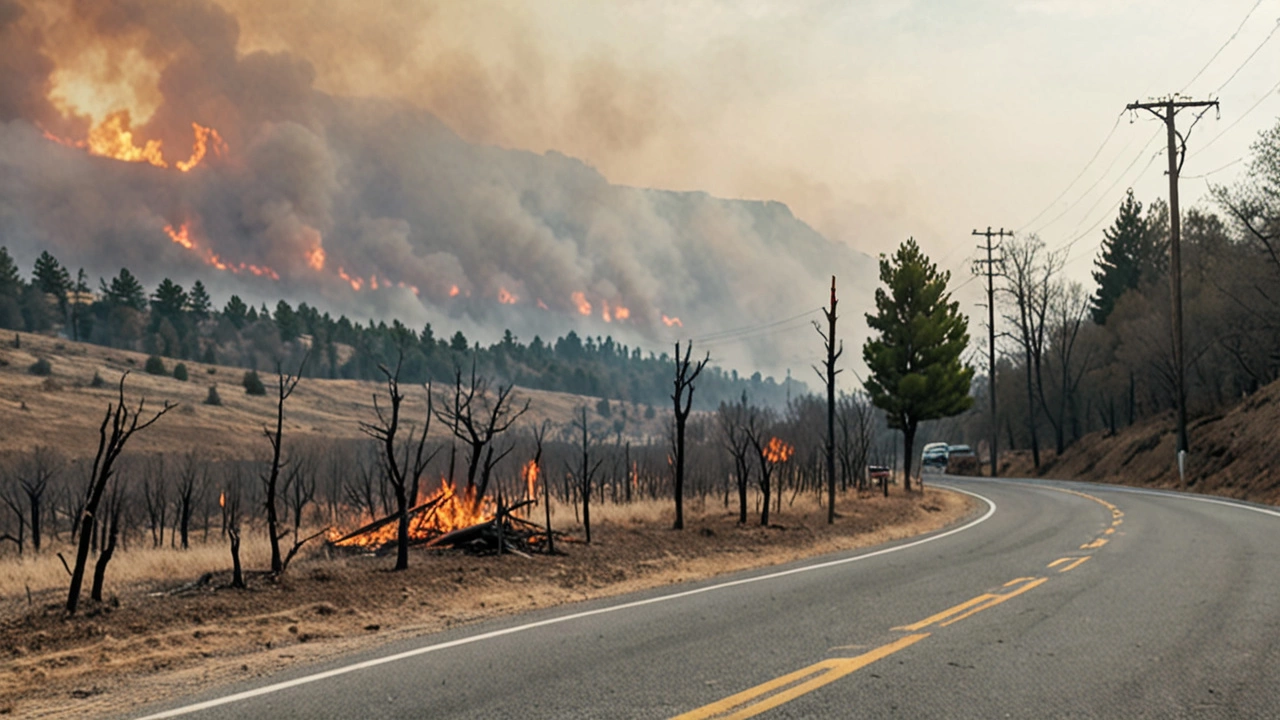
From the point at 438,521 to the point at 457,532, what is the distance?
4.31ft

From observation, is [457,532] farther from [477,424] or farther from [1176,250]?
[1176,250]

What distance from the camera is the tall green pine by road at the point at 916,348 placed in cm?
3991

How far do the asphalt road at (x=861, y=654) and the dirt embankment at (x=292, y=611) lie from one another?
2.98 feet

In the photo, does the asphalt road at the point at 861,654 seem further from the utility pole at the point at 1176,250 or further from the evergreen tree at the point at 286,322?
the evergreen tree at the point at 286,322

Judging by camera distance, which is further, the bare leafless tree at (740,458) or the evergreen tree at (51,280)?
the evergreen tree at (51,280)

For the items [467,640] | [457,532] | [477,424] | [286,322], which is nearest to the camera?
[467,640]

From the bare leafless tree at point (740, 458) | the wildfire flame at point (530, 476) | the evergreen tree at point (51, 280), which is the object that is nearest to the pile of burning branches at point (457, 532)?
the wildfire flame at point (530, 476)

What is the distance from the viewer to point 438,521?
16.7 meters

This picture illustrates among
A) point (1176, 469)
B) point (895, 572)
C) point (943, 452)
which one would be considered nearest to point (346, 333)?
point (943, 452)

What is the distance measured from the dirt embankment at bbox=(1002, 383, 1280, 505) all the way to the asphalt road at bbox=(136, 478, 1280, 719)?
1867 cm

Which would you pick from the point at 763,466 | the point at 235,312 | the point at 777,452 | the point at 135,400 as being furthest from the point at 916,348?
the point at 235,312

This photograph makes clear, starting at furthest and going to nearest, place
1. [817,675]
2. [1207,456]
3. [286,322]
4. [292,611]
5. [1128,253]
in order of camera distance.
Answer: [286,322]
[1128,253]
[1207,456]
[292,611]
[817,675]

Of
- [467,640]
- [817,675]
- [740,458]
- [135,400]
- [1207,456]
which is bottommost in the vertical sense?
[467,640]

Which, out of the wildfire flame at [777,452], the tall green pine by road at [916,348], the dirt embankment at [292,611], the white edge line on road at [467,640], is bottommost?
the dirt embankment at [292,611]
